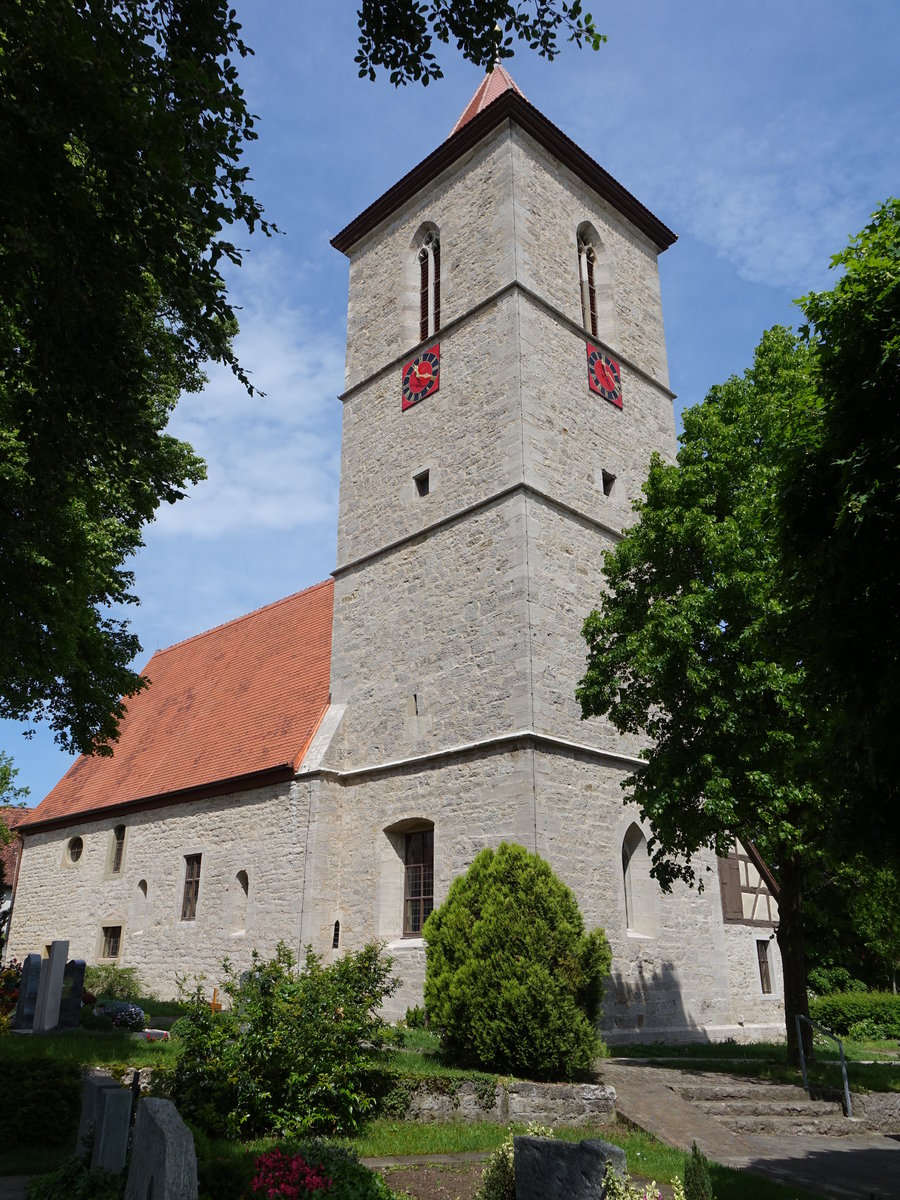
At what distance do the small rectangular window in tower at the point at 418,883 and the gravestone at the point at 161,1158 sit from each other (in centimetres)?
1037

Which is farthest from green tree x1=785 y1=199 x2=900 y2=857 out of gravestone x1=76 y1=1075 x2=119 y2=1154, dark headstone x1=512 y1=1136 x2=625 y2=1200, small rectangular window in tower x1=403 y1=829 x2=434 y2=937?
small rectangular window in tower x1=403 y1=829 x2=434 y2=937

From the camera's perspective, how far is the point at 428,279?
1980 centimetres

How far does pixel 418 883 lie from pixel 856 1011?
602 inches

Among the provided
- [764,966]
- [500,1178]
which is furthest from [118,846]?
[500,1178]

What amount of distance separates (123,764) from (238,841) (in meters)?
7.41

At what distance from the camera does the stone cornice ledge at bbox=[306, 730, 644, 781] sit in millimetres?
13765

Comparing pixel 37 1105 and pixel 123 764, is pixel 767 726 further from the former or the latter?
pixel 123 764

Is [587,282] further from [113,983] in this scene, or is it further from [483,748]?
[113,983]

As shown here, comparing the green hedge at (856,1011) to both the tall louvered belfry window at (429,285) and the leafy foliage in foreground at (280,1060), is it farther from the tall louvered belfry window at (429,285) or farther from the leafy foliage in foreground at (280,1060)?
the tall louvered belfry window at (429,285)

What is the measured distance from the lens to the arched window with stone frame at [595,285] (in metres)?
19.5

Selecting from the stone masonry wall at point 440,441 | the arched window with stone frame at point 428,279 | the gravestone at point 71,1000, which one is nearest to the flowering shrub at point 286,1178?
the gravestone at point 71,1000

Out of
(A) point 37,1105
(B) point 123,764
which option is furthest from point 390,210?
(A) point 37,1105

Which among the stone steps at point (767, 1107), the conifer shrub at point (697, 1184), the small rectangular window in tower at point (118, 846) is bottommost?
the stone steps at point (767, 1107)

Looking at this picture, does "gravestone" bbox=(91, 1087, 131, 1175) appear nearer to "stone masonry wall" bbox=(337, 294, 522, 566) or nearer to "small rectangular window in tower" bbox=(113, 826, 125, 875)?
"stone masonry wall" bbox=(337, 294, 522, 566)
